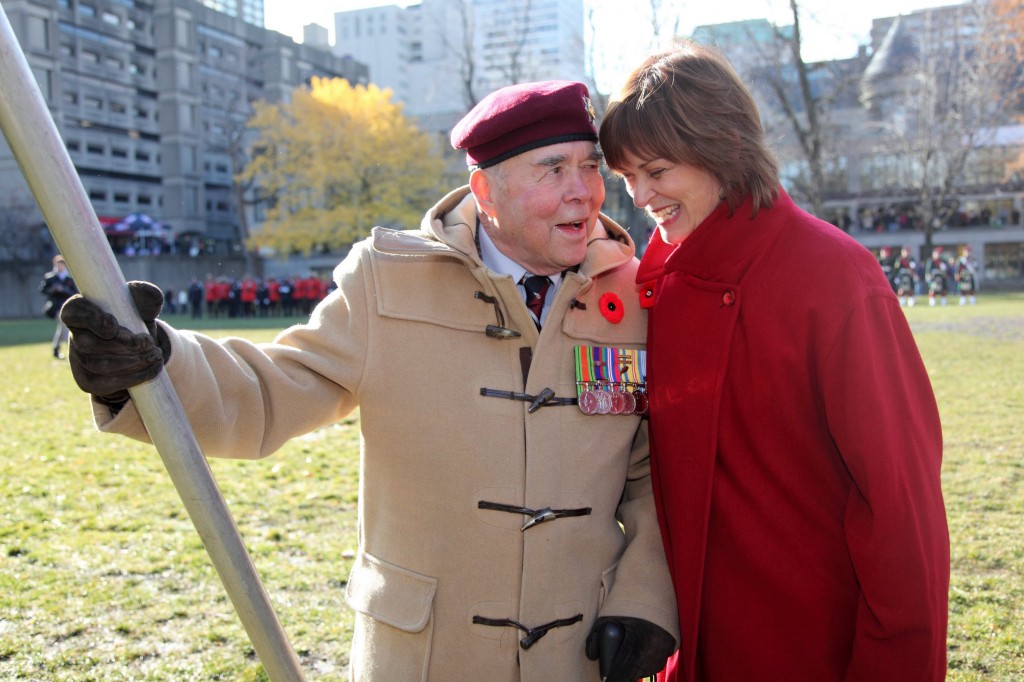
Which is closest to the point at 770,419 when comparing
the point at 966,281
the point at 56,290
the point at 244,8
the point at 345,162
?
the point at 56,290

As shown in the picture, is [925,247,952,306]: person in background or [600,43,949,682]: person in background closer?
[600,43,949,682]: person in background

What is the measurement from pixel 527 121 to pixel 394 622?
140 centimetres

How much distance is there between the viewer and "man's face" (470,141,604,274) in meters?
2.51

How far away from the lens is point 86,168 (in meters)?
57.8

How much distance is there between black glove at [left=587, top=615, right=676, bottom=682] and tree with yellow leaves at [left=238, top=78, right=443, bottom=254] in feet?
143

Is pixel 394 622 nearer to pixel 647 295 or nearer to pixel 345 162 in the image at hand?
pixel 647 295

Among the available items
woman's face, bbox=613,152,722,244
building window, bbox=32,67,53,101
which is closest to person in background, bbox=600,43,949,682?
woman's face, bbox=613,152,722,244

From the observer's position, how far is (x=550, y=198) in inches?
98.7

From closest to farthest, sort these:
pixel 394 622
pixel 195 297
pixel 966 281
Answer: pixel 394 622 < pixel 966 281 < pixel 195 297

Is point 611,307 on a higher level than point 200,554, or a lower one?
higher

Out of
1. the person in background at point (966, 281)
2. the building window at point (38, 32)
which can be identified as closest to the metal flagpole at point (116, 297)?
the person in background at point (966, 281)

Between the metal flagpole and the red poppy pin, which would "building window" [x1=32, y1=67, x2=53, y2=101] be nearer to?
the red poppy pin

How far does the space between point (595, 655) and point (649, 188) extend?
1.28 meters

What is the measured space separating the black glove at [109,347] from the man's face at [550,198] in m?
1.04
